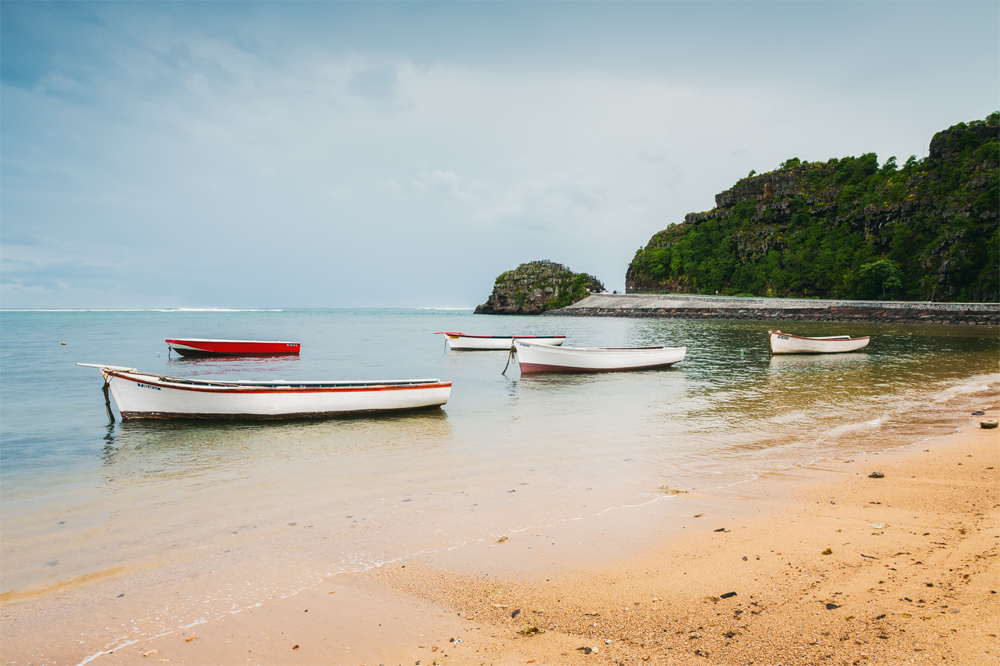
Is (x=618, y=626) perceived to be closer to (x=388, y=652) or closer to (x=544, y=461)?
(x=388, y=652)

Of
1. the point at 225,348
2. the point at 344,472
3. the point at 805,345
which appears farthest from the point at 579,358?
the point at 225,348

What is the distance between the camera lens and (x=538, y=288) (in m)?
130

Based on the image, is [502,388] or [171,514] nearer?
[171,514]

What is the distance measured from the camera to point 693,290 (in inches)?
4550

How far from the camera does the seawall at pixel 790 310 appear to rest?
183 ft

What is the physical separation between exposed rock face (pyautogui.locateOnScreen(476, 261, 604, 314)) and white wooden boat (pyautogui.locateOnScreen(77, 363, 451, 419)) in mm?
114673

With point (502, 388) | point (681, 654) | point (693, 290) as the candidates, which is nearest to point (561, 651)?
point (681, 654)

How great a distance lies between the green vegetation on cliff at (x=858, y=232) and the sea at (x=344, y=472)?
230ft

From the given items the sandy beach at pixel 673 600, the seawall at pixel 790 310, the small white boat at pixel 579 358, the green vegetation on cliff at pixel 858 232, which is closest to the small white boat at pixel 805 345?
the small white boat at pixel 579 358

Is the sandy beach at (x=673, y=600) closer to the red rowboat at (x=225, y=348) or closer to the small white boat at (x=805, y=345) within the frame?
the small white boat at (x=805, y=345)

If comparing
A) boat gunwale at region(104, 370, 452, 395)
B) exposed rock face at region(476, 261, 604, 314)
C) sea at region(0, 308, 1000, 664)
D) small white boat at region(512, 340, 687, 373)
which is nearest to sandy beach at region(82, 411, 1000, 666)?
sea at region(0, 308, 1000, 664)

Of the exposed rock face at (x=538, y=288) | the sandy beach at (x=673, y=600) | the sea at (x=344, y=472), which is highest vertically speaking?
the exposed rock face at (x=538, y=288)

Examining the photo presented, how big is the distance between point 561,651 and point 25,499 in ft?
29.0

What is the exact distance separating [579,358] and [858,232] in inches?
3619
